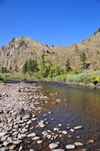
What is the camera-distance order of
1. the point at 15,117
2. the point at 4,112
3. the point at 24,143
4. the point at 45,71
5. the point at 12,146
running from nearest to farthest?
the point at 12,146 < the point at 24,143 < the point at 15,117 < the point at 4,112 < the point at 45,71

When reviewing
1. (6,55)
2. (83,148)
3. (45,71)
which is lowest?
(83,148)

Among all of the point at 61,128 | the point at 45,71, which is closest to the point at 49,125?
the point at 61,128

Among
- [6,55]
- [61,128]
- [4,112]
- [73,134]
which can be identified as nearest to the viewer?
[73,134]

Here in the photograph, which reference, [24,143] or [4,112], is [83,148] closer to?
[24,143]

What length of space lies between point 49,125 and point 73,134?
1222 millimetres

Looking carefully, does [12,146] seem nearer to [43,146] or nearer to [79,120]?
[43,146]

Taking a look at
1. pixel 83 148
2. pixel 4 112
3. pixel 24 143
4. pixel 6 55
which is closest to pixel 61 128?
pixel 83 148

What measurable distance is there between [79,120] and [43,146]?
2.87 metres

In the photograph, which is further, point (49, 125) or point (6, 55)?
point (6, 55)

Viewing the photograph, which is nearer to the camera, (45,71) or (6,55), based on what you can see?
(45,71)

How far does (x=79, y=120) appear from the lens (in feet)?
18.5

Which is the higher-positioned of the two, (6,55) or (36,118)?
(6,55)

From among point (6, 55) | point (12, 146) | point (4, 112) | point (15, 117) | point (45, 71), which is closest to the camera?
point (12, 146)

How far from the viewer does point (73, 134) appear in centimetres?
423
